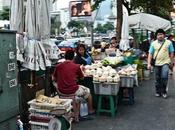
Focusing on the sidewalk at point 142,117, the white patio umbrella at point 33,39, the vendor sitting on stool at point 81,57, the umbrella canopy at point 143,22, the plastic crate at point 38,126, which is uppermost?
the umbrella canopy at point 143,22

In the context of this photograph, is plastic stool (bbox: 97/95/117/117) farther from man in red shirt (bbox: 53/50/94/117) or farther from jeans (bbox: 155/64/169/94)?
jeans (bbox: 155/64/169/94)

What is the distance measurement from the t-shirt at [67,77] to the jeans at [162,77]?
11.7 ft

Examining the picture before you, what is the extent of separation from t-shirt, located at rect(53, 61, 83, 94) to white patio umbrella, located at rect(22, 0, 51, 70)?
68 cm

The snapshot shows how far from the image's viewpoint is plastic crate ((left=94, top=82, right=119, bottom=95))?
337 inches

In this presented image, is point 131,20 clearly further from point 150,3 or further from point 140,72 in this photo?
point 150,3

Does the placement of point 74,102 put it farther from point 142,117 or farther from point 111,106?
point 142,117

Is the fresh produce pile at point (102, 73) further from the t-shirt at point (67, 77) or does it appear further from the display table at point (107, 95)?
the t-shirt at point (67, 77)

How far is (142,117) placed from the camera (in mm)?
8625

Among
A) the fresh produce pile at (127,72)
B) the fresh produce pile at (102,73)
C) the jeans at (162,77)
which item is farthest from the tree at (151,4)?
the fresh produce pile at (102,73)

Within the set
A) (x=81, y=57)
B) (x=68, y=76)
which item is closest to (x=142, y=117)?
(x=68, y=76)

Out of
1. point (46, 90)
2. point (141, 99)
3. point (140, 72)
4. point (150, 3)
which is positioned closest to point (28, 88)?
point (46, 90)

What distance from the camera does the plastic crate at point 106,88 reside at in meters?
8.56

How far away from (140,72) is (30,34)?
8124 millimetres

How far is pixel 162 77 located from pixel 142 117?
245 centimetres
